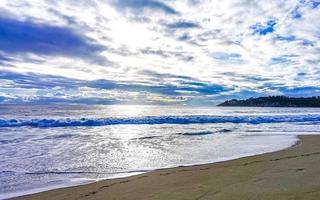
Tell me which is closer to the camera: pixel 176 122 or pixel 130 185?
pixel 130 185

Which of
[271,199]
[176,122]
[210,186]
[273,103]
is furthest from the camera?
[273,103]

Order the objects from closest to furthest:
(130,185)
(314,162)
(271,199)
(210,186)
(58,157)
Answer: (271,199)
(210,186)
(130,185)
(314,162)
(58,157)

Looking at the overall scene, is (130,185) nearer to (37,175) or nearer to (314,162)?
(37,175)

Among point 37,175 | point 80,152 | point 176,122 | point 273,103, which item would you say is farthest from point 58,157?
point 273,103

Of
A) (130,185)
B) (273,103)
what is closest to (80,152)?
(130,185)

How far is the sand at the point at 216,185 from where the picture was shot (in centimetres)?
451

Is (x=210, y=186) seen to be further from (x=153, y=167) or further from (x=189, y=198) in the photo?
(x=153, y=167)

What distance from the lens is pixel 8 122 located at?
26.8 metres

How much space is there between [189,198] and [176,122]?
2664 cm

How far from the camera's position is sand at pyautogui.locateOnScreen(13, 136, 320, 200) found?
4.51 metres

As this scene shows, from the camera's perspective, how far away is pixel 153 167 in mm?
8148

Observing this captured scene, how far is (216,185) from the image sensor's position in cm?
519

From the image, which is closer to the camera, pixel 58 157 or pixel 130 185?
pixel 130 185

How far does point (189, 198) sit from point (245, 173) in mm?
2165
